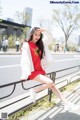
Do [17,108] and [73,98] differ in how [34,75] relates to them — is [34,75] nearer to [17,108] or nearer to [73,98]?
[17,108]

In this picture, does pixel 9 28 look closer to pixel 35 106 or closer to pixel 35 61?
pixel 35 106

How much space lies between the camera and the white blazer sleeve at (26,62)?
4.64 meters

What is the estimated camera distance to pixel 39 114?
532 cm

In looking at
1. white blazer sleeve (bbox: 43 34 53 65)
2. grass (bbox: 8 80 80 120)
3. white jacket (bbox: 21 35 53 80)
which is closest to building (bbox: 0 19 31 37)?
grass (bbox: 8 80 80 120)

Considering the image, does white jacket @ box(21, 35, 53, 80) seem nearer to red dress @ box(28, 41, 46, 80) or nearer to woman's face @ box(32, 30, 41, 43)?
red dress @ box(28, 41, 46, 80)

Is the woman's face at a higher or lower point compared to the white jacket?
higher

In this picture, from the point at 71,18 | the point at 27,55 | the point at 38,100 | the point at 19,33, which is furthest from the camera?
the point at 71,18

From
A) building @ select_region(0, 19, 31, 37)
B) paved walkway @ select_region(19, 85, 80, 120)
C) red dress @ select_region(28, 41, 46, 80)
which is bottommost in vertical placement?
paved walkway @ select_region(19, 85, 80, 120)

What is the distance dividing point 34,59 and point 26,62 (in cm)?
25

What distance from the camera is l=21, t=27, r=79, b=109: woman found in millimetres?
4665

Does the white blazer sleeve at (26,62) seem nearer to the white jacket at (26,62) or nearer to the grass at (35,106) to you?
the white jacket at (26,62)

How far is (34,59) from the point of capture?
4848 millimetres

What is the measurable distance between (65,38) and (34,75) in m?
68.0

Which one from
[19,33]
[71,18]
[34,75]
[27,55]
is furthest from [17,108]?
[71,18]
